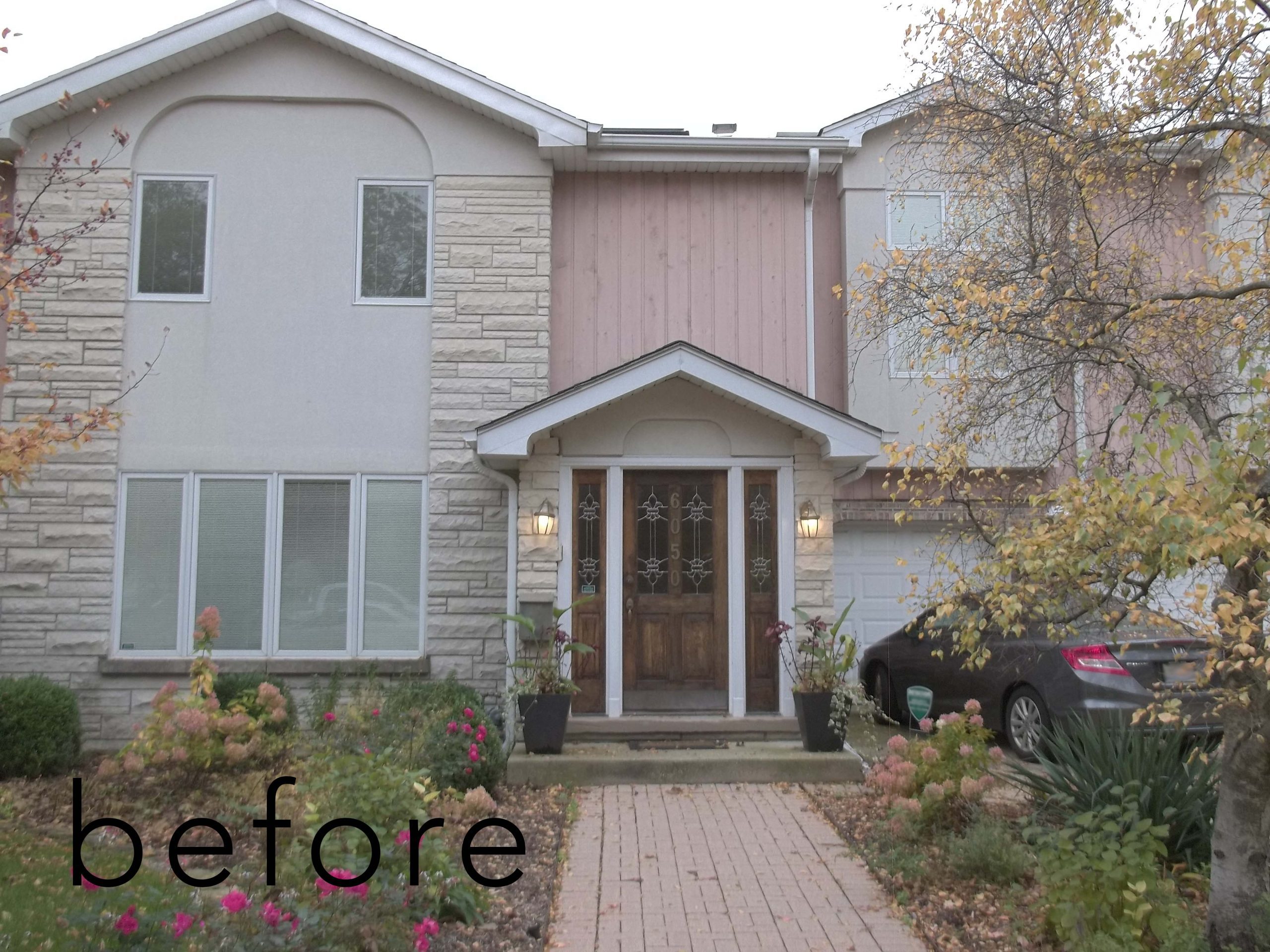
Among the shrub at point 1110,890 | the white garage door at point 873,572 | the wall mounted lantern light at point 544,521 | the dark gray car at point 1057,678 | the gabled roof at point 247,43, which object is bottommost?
the shrub at point 1110,890

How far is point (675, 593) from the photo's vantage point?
9406mm

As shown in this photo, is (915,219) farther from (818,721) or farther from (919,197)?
(818,721)

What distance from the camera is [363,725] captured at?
7.76 metres

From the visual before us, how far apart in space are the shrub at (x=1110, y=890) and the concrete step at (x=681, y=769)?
11.2ft

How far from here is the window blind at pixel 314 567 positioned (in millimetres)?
9766

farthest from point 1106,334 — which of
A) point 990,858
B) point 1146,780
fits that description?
point 990,858

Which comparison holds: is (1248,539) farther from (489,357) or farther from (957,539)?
(489,357)

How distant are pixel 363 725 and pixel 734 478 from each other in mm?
4008

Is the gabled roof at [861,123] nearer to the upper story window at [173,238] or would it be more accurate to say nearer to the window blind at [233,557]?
the upper story window at [173,238]

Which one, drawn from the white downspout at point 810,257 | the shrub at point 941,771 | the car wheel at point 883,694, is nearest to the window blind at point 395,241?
the white downspout at point 810,257

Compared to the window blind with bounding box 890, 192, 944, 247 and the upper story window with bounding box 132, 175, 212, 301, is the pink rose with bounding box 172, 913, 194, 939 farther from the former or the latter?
the window blind with bounding box 890, 192, 944, 247

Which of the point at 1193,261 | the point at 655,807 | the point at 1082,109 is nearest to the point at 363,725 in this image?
the point at 655,807

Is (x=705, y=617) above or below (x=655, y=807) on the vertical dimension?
above

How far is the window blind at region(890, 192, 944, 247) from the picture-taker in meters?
11.6
